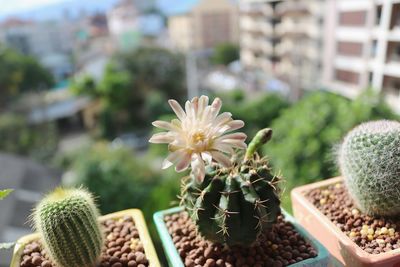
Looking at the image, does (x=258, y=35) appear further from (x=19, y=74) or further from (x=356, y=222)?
(x=356, y=222)

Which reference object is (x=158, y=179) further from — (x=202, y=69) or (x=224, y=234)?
(x=202, y=69)

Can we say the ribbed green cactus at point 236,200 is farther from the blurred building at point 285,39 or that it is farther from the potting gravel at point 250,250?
the blurred building at point 285,39

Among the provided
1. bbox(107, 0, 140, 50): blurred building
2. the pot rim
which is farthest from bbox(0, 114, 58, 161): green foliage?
the pot rim

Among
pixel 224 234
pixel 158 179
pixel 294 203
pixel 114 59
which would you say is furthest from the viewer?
pixel 114 59

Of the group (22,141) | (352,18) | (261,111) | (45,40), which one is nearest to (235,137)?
(261,111)

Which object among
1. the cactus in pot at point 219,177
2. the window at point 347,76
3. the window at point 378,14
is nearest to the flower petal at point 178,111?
the cactus in pot at point 219,177

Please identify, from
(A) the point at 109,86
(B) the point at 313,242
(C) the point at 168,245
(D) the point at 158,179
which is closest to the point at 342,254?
(B) the point at 313,242
